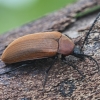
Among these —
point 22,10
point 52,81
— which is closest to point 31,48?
point 52,81

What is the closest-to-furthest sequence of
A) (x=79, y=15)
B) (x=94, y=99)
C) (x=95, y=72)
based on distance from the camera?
1. (x=94, y=99)
2. (x=95, y=72)
3. (x=79, y=15)

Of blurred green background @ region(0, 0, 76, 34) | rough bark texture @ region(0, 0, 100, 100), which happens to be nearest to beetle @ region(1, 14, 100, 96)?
rough bark texture @ region(0, 0, 100, 100)

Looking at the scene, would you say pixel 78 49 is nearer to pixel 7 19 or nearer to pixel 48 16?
pixel 48 16

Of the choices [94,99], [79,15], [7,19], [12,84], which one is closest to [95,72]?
[94,99]

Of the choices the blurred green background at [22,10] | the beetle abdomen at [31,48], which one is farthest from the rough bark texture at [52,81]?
the blurred green background at [22,10]

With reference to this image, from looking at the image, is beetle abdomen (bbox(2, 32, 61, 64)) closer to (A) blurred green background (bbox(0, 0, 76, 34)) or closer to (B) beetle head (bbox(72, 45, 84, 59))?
(B) beetle head (bbox(72, 45, 84, 59))

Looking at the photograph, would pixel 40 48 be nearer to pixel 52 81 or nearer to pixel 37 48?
pixel 37 48

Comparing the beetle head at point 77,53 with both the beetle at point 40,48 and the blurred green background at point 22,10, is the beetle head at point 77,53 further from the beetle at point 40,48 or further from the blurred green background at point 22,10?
the blurred green background at point 22,10
